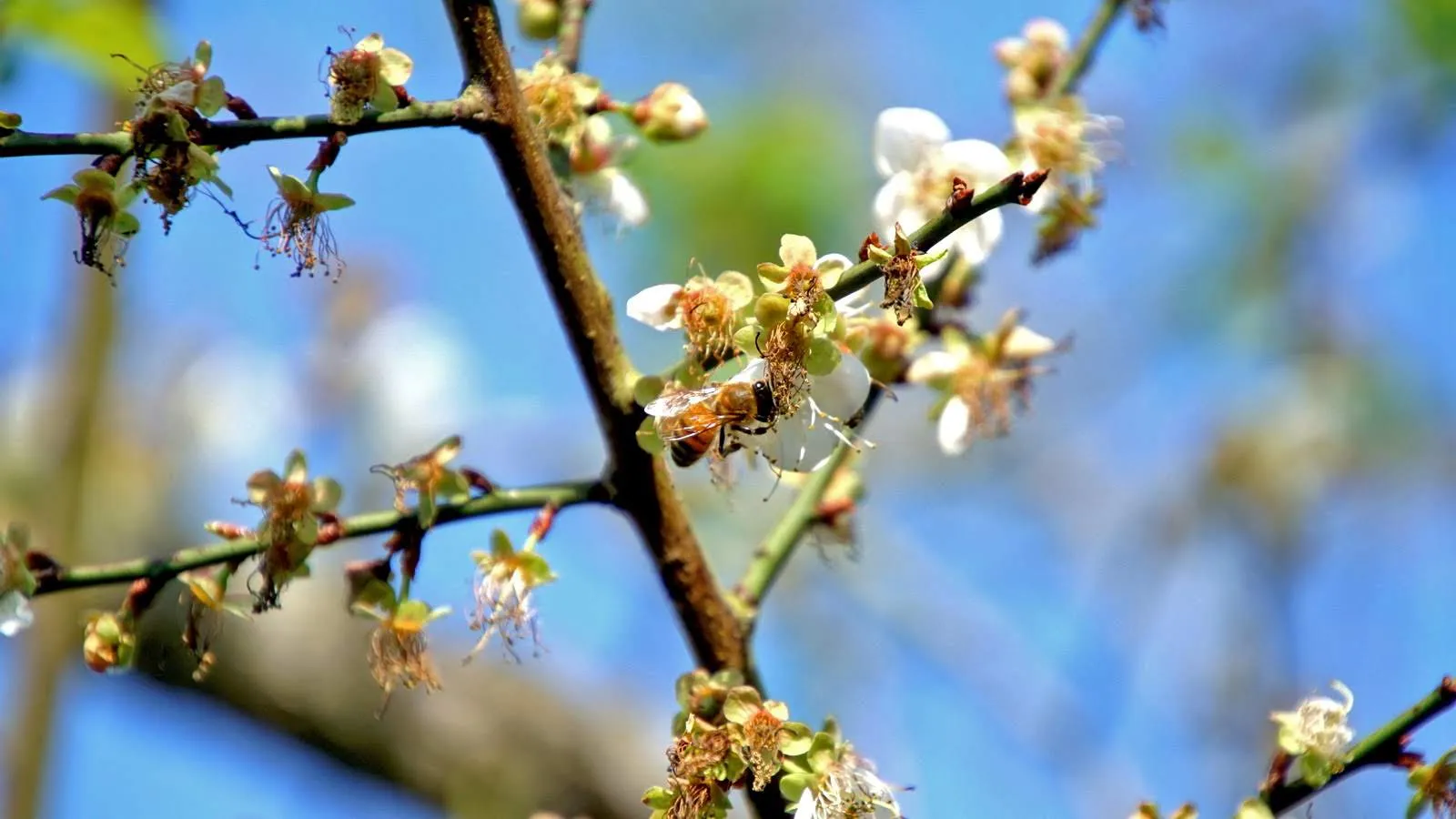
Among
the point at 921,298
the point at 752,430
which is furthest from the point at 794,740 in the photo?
the point at 921,298

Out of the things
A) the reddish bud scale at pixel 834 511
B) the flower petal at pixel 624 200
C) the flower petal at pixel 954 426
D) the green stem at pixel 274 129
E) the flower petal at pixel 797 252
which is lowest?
the flower petal at pixel 797 252

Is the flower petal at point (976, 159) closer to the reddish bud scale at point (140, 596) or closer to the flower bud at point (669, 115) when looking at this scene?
the flower bud at point (669, 115)

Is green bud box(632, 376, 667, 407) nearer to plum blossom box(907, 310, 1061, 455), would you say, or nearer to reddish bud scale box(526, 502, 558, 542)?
reddish bud scale box(526, 502, 558, 542)

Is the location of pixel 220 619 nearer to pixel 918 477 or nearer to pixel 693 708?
pixel 693 708

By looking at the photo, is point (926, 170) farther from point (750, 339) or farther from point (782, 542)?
point (750, 339)

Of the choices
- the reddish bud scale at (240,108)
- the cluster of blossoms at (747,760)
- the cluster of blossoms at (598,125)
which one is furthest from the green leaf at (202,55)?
the cluster of blossoms at (747,760)

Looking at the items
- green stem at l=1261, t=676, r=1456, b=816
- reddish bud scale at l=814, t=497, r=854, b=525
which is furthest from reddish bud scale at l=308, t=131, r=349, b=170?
green stem at l=1261, t=676, r=1456, b=816
